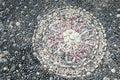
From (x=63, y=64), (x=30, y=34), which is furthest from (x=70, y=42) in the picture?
(x=30, y=34)

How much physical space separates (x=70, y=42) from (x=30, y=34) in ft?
2.28

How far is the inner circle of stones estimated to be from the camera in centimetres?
418

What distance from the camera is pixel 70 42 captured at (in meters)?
4.40

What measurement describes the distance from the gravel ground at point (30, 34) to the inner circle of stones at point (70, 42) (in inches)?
5.0

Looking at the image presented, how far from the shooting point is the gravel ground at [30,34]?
13.6 ft

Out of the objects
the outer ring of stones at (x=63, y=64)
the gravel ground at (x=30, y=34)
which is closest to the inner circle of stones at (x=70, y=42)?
the outer ring of stones at (x=63, y=64)

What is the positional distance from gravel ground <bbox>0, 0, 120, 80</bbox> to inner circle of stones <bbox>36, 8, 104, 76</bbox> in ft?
0.42

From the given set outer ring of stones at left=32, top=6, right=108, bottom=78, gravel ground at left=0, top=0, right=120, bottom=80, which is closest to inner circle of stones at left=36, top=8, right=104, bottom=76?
outer ring of stones at left=32, top=6, right=108, bottom=78

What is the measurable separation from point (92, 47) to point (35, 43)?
36.2 inches

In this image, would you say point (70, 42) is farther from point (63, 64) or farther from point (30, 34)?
point (30, 34)

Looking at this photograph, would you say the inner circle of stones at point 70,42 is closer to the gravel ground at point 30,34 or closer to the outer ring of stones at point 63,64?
the outer ring of stones at point 63,64

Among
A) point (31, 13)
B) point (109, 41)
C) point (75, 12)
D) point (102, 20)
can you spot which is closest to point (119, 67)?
point (109, 41)

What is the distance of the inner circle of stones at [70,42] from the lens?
165 inches

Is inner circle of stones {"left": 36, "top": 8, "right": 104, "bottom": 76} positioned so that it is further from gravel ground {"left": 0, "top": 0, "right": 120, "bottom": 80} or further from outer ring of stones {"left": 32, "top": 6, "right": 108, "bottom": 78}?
gravel ground {"left": 0, "top": 0, "right": 120, "bottom": 80}
